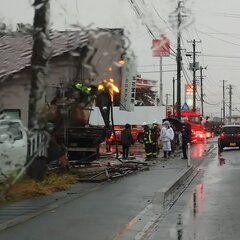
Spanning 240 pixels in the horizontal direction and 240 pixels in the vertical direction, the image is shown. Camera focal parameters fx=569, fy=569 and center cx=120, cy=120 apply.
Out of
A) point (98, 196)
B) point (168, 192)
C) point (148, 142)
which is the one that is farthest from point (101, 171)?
point (148, 142)

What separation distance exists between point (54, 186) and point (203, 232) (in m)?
5.92

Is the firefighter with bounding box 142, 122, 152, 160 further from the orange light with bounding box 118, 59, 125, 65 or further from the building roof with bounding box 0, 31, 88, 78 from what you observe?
the orange light with bounding box 118, 59, 125, 65

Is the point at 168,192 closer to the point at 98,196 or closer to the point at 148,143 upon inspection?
the point at 98,196

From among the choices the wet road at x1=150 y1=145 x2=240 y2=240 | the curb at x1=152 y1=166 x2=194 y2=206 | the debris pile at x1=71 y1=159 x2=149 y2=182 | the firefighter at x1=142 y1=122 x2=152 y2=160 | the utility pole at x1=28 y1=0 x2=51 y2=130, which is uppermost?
the utility pole at x1=28 y1=0 x2=51 y2=130

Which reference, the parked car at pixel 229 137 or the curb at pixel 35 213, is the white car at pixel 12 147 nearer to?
the curb at pixel 35 213

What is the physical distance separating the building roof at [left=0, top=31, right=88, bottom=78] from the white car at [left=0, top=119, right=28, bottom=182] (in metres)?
1.36

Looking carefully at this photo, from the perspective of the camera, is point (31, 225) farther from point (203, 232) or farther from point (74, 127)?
point (74, 127)

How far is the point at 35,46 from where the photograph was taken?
7.55 meters

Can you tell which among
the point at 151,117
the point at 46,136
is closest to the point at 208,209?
the point at 46,136

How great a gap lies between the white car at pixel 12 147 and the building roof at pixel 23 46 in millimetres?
1361

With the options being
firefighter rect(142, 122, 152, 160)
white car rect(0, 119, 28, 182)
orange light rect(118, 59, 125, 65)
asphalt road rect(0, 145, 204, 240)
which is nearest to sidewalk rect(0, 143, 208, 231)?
asphalt road rect(0, 145, 204, 240)

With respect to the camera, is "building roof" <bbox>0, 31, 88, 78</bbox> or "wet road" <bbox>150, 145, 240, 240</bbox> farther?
"wet road" <bbox>150, 145, 240, 240</bbox>

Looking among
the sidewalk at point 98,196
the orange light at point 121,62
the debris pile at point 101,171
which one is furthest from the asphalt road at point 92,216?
the orange light at point 121,62

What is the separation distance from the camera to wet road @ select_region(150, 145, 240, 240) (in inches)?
332
